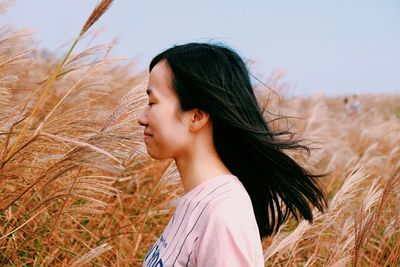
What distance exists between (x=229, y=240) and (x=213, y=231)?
0.04 metres

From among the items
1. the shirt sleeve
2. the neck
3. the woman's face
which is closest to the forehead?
the woman's face

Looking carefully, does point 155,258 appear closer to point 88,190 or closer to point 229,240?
point 229,240

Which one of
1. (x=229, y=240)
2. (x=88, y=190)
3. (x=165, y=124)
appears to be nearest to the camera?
(x=229, y=240)

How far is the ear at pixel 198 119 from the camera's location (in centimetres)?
124

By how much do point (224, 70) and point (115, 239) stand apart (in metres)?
1.34

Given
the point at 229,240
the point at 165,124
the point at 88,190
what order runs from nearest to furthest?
the point at 229,240
the point at 165,124
the point at 88,190

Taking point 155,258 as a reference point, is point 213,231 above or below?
above

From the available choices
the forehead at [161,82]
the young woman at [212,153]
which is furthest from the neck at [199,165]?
the forehead at [161,82]

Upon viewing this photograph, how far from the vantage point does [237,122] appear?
1285 mm

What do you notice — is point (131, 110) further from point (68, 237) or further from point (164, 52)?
point (68, 237)

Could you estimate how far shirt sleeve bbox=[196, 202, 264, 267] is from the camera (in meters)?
1.04

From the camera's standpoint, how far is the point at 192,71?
1.27m

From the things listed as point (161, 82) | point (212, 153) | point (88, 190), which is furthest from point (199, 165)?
point (88, 190)

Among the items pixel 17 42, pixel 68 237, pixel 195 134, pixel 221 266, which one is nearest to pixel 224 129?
pixel 195 134
